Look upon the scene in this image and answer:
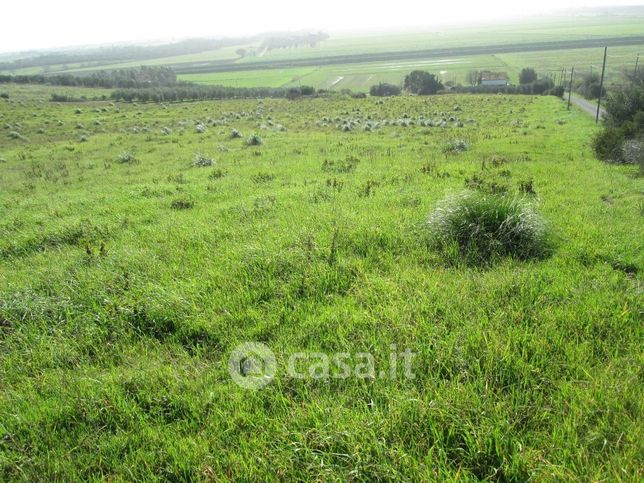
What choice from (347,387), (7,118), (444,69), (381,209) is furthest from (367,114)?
(444,69)

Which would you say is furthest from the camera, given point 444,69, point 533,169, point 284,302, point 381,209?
point 444,69

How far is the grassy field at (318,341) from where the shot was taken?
3.07m

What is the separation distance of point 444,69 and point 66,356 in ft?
501

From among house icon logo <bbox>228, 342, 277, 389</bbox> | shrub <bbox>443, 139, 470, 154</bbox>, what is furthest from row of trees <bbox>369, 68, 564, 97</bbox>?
house icon logo <bbox>228, 342, 277, 389</bbox>

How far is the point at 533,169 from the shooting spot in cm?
1380

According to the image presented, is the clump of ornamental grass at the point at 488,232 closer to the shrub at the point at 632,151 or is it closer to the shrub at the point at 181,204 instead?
the shrub at the point at 181,204

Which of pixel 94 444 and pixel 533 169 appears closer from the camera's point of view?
pixel 94 444

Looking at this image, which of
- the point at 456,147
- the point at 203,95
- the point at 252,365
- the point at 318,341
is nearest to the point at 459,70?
the point at 203,95

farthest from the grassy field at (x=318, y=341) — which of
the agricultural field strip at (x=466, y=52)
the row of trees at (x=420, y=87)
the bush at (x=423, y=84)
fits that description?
the agricultural field strip at (x=466, y=52)

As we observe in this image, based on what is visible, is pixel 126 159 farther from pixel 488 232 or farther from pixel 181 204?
pixel 488 232

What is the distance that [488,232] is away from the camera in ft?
21.8

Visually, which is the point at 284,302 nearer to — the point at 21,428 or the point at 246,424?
the point at 246,424

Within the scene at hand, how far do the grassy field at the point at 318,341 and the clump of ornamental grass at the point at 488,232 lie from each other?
298 mm

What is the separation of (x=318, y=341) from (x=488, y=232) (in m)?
3.79
